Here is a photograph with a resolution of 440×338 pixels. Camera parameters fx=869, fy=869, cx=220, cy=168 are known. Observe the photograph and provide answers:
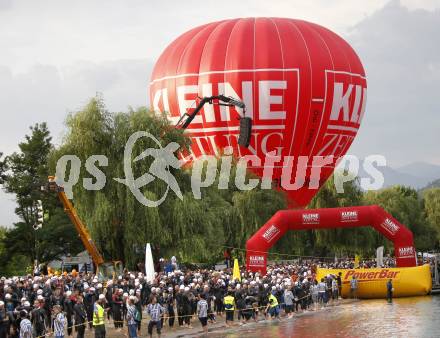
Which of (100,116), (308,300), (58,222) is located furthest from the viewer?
(58,222)

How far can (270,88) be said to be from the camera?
60.1m

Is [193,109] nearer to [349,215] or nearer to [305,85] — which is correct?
[305,85]

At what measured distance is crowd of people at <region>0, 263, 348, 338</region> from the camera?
2567 cm

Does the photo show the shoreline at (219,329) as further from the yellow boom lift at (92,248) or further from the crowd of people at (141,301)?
the yellow boom lift at (92,248)

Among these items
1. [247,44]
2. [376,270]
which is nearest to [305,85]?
[247,44]

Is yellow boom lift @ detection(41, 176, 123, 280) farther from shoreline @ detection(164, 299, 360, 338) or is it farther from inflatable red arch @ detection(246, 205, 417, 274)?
inflatable red arch @ detection(246, 205, 417, 274)

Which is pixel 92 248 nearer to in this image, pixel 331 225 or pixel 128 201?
pixel 128 201

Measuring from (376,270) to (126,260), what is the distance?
1298 cm

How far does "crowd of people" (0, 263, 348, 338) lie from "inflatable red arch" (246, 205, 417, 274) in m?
4.19

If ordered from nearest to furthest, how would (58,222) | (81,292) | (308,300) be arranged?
(81,292) → (308,300) → (58,222)

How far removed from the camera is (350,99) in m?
64.1

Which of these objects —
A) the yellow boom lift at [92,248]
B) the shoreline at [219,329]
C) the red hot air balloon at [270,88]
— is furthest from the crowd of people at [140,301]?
the red hot air balloon at [270,88]

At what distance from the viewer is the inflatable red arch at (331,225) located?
47406 millimetres

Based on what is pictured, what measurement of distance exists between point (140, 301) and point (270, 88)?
31.4 m
